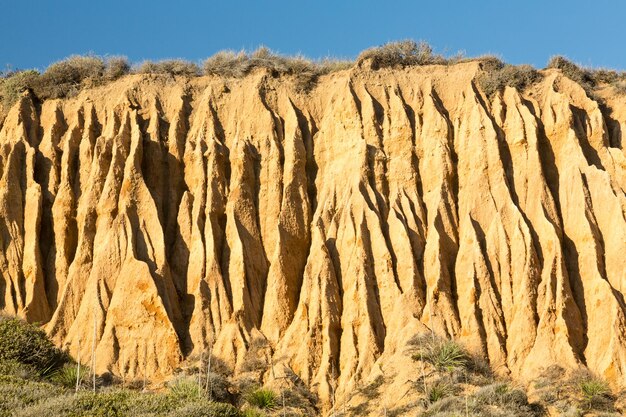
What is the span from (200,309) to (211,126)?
8.93m

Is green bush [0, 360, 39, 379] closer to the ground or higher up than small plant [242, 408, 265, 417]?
higher up

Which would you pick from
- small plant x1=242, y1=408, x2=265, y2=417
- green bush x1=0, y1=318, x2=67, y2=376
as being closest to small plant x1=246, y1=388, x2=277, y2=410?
small plant x1=242, y1=408, x2=265, y2=417

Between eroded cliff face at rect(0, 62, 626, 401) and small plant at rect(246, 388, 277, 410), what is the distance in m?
1.66

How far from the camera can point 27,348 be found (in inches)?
1240

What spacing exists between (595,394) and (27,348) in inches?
675

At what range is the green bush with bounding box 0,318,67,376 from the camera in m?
31.5

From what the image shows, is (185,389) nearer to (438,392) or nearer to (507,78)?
(438,392)

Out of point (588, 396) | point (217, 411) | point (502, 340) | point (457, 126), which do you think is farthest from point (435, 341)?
point (457, 126)

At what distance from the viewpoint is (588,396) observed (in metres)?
29.9

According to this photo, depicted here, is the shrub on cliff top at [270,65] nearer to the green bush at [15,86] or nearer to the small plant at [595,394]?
the green bush at [15,86]

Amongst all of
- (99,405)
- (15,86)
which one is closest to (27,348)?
(99,405)

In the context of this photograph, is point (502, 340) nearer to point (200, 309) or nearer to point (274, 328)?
point (274, 328)

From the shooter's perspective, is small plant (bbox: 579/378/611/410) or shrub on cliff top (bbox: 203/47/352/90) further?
shrub on cliff top (bbox: 203/47/352/90)

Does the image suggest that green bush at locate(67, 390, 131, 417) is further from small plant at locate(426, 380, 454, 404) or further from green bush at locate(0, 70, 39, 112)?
green bush at locate(0, 70, 39, 112)
